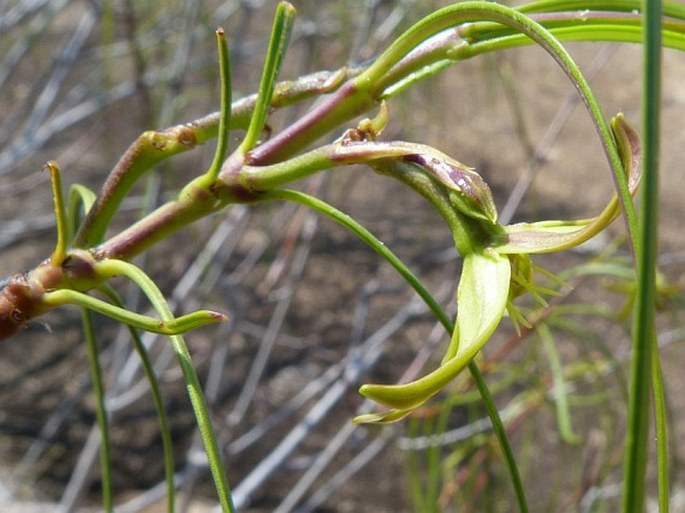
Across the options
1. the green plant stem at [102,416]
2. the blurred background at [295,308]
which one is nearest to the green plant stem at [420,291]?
the green plant stem at [102,416]

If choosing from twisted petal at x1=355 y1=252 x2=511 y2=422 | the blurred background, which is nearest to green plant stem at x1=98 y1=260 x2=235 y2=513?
twisted petal at x1=355 y1=252 x2=511 y2=422

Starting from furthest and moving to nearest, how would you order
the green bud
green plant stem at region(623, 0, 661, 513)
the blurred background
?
the blurred background → the green bud → green plant stem at region(623, 0, 661, 513)

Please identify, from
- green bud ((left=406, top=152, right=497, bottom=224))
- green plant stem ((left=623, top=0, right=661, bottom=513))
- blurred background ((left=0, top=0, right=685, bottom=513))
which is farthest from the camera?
blurred background ((left=0, top=0, right=685, bottom=513))

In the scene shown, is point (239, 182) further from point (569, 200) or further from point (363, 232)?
point (569, 200)

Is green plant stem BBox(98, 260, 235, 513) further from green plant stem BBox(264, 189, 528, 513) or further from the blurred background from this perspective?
the blurred background

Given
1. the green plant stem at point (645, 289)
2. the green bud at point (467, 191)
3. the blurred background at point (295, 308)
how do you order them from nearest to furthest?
the green plant stem at point (645, 289) < the green bud at point (467, 191) < the blurred background at point (295, 308)

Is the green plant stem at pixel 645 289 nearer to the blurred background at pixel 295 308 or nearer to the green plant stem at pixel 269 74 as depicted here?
the green plant stem at pixel 269 74

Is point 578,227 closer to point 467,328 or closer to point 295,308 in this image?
point 467,328
